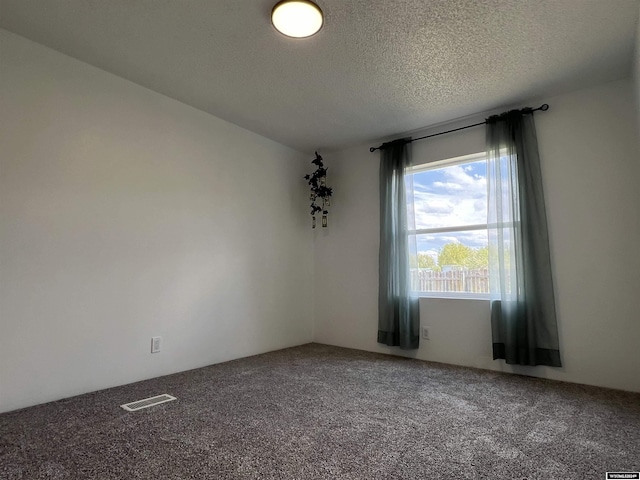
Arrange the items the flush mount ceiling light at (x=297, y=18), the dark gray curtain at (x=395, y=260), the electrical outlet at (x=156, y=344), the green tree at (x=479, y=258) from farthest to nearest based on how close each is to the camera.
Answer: the dark gray curtain at (x=395, y=260), the green tree at (x=479, y=258), the electrical outlet at (x=156, y=344), the flush mount ceiling light at (x=297, y=18)

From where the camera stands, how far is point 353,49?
246 cm

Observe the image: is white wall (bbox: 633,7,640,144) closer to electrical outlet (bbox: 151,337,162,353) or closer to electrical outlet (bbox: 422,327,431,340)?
electrical outlet (bbox: 422,327,431,340)

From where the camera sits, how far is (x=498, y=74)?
2.78 metres

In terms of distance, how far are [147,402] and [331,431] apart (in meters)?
1.30

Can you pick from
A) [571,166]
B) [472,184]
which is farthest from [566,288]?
[472,184]

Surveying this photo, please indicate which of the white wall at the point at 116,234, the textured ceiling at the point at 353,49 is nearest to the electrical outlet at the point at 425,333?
the white wall at the point at 116,234

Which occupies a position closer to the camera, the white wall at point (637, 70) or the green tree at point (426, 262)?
the white wall at point (637, 70)

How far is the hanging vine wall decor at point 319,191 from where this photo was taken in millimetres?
4398

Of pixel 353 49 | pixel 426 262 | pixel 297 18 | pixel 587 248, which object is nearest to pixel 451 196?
pixel 426 262

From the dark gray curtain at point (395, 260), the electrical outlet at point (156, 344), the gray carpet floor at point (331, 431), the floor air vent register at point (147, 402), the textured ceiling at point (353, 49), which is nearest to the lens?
the gray carpet floor at point (331, 431)

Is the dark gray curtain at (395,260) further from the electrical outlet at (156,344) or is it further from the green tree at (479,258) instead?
the electrical outlet at (156,344)

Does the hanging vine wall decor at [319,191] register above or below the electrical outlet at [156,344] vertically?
above

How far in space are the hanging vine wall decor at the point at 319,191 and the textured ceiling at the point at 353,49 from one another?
41.2 inches

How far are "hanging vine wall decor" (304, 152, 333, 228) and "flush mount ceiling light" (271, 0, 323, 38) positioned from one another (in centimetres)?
225
